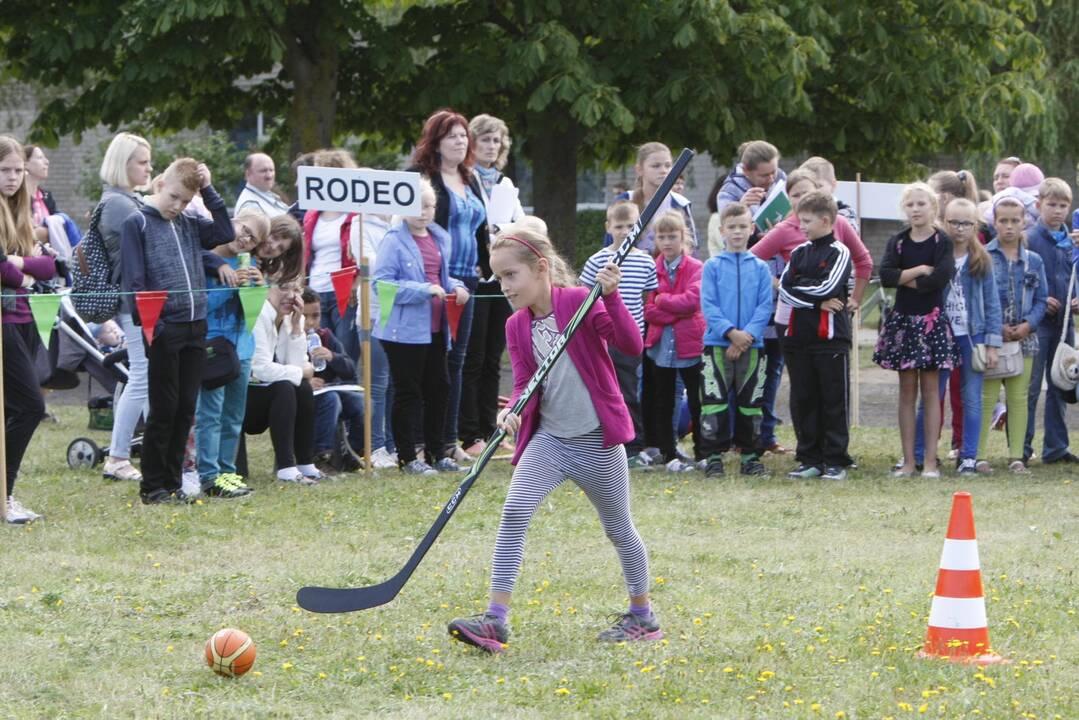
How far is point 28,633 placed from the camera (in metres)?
6.18

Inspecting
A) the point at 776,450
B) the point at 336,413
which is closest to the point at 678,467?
the point at 776,450

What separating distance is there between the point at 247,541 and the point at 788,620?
308 centimetres

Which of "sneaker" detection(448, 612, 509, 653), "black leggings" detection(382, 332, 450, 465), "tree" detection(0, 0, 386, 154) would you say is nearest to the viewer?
"sneaker" detection(448, 612, 509, 653)

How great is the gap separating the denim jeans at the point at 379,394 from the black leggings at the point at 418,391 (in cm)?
23

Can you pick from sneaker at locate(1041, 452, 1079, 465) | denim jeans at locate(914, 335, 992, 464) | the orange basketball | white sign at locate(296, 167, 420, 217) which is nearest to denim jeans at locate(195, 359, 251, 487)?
white sign at locate(296, 167, 420, 217)

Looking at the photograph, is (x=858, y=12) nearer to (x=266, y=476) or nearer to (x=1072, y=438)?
(x=1072, y=438)

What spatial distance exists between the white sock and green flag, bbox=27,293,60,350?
1.82 meters

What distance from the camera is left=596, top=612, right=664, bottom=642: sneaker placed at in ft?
19.6

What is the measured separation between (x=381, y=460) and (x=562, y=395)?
4.81 m

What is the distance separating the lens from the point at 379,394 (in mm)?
10750

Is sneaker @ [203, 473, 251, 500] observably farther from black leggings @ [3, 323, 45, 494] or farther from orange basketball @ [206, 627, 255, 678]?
orange basketball @ [206, 627, 255, 678]

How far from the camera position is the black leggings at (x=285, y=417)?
32.7 feet

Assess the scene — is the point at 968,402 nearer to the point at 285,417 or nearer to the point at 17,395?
the point at 285,417

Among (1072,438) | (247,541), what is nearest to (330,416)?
(247,541)
